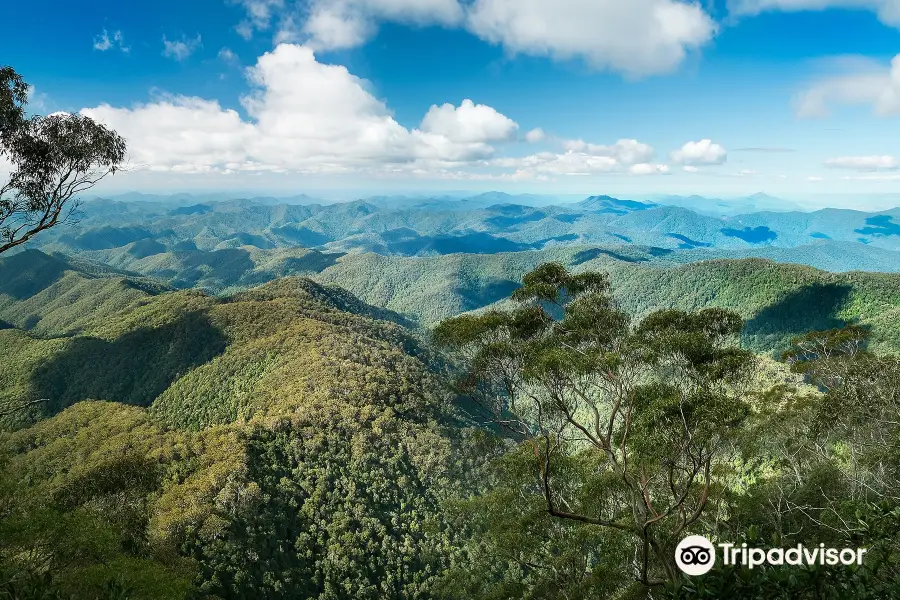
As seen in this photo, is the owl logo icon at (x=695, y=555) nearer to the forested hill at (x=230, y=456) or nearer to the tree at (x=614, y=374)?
the tree at (x=614, y=374)

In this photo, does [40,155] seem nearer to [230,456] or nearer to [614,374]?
[614,374]

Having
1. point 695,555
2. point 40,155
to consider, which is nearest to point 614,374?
point 695,555

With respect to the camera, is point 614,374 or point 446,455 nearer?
point 614,374

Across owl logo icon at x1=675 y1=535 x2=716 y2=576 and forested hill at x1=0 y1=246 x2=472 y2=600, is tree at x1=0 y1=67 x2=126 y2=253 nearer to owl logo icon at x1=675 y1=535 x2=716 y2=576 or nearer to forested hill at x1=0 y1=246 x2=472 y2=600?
forested hill at x1=0 y1=246 x2=472 y2=600

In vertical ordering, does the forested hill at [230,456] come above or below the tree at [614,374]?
below

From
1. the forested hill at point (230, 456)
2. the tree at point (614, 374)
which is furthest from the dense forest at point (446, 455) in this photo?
the forested hill at point (230, 456)

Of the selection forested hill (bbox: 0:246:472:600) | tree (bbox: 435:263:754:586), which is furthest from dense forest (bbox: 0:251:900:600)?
forested hill (bbox: 0:246:472:600)
